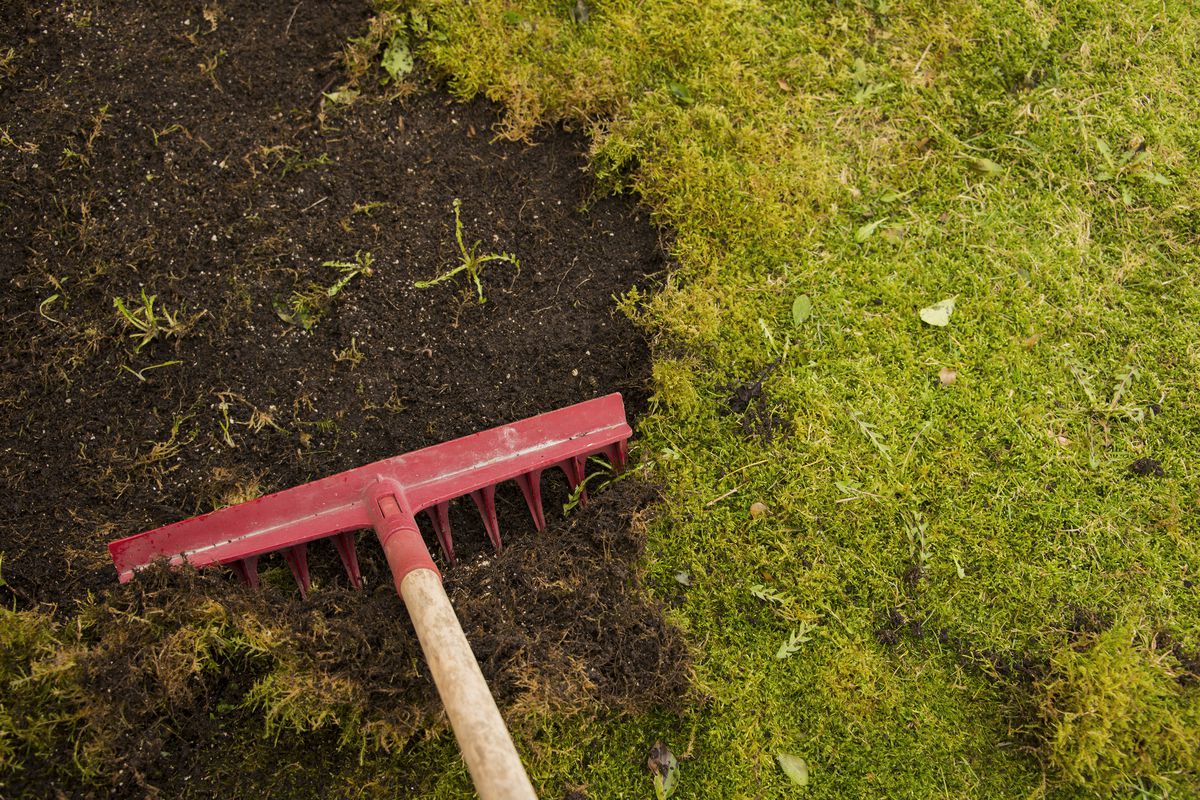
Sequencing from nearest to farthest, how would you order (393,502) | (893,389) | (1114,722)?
(393,502) → (1114,722) → (893,389)

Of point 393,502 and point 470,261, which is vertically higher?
point 470,261

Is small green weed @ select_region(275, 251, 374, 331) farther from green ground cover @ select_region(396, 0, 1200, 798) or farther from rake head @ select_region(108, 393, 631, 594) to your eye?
green ground cover @ select_region(396, 0, 1200, 798)

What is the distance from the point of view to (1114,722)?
256cm

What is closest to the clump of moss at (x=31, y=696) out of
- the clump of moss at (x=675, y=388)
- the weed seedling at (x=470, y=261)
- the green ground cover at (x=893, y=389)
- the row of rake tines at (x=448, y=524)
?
the green ground cover at (x=893, y=389)

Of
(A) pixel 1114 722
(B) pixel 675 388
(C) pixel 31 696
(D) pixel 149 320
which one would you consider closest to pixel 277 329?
(D) pixel 149 320

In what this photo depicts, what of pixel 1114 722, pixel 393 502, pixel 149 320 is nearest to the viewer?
pixel 393 502

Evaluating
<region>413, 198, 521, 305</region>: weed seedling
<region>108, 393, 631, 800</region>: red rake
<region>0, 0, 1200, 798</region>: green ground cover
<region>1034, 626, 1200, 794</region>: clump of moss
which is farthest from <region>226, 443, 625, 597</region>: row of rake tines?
<region>1034, 626, 1200, 794</region>: clump of moss

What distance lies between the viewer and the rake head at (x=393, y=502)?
2424 mm

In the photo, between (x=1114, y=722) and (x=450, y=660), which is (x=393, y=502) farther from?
(x=1114, y=722)

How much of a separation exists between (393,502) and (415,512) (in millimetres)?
96

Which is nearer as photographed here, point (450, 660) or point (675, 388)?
point (450, 660)

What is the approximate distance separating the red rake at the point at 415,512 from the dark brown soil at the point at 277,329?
0.10 meters

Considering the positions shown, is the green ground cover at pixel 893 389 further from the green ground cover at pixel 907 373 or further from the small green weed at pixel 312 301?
the small green weed at pixel 312 301

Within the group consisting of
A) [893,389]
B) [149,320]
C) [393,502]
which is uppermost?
[149,320]
